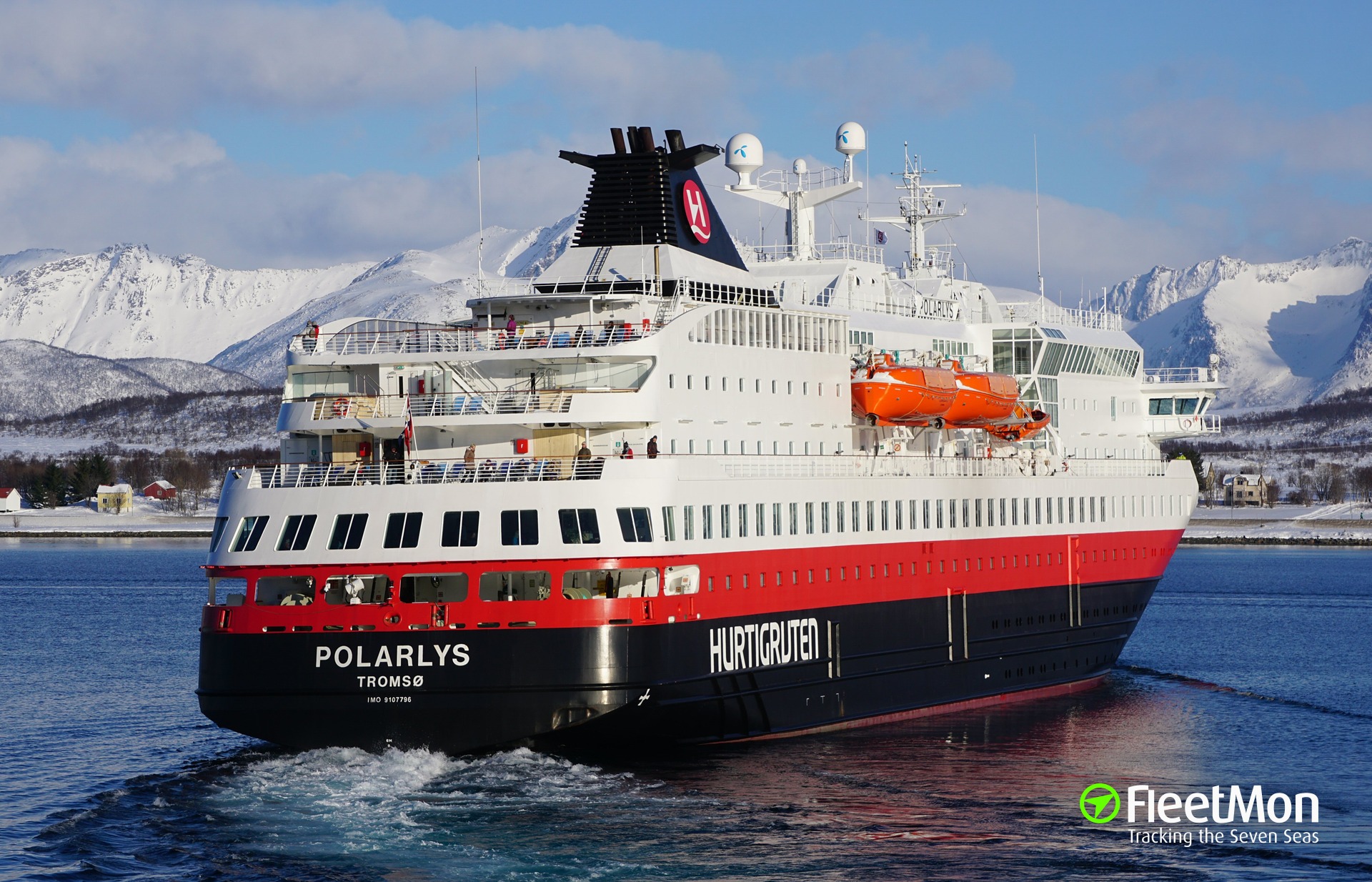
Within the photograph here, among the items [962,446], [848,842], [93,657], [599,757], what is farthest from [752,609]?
[93,657]

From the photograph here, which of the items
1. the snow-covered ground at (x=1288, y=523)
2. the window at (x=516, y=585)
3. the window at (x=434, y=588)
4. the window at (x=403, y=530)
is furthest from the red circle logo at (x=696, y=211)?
the snow-covered ground at (x=1288, y=523)

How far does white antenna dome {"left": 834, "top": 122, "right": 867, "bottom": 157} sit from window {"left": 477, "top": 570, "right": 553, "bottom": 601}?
78.3 feet

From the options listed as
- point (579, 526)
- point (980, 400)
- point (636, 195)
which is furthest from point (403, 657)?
point (980, 400)

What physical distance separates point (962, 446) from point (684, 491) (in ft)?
49.4

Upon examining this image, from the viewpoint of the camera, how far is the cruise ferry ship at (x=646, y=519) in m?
31.0

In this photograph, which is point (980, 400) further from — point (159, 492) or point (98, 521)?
point (159, 492)

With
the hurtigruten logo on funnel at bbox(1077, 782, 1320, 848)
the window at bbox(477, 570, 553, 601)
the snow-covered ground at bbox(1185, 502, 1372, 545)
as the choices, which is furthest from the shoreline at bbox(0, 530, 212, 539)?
the hurtigruten logo on funnel at bbox(1077, 782, 1320, 848)

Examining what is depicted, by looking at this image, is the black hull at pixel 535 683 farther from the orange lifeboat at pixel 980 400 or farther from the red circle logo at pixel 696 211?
the red circle logo at pixel 696 211

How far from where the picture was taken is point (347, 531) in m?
31.5

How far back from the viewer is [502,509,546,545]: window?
3120 cm

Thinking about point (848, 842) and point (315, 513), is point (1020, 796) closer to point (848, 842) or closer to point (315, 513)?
point (848, 842)

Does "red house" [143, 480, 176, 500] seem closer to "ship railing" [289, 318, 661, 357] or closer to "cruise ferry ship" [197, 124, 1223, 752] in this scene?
"cruise ferry ship" [197, 124, 1223, 752]

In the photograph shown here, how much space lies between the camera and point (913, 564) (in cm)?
3994

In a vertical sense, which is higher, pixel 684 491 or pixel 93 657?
pixel 684 491
